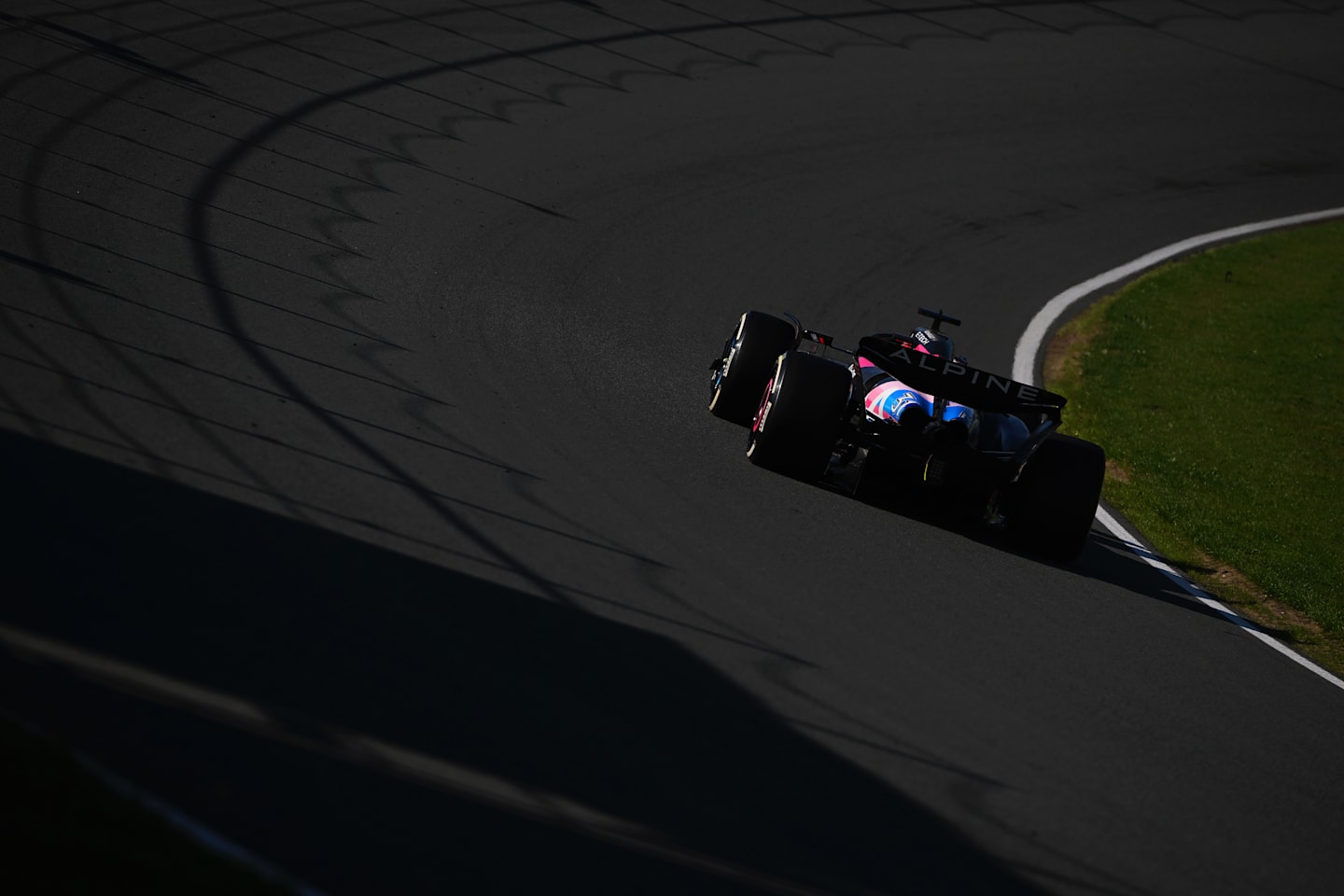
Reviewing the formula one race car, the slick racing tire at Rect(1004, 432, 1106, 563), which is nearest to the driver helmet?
the formula one race car

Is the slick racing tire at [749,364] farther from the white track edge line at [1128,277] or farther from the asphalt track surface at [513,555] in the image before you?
the white track edge line at [1128,277]

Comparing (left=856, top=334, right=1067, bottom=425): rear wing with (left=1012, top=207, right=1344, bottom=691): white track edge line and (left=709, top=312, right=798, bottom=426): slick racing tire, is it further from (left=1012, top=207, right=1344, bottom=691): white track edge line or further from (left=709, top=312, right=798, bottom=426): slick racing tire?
(left=1012, top=207, right=1344, bottom=691): white track edge line

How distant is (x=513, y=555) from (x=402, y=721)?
1.86m

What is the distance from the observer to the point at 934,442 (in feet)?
28.5

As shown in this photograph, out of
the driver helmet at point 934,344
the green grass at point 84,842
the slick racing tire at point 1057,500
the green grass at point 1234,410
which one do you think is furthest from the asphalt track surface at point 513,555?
the driver helmet at point 934,344

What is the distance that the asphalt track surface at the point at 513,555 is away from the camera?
197 inches

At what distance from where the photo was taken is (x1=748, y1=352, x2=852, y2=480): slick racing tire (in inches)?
351

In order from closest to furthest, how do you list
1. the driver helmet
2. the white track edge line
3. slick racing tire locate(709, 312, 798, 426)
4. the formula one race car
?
the formula one race car
the white track edge line
slick racing tire locate(709, 312, 798, 426)
the driver helmet

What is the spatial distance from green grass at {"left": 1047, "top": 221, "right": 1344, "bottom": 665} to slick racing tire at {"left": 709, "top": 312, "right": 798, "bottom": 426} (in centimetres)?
324

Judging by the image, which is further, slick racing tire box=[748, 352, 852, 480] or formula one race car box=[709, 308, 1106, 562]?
slick racing tire box=[748, 352, 852, 480]

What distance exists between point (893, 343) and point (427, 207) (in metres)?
6.16

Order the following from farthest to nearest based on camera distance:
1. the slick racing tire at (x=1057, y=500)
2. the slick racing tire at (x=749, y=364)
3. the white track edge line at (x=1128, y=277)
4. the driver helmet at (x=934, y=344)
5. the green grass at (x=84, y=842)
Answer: the driver helmet at (x=934, y=344) → the slick racing tire at (x=749, y=364) → the white track edge line at (x=1128, y=277) → the slick racing tire at (x=1057, y=500) → the green grass at (x=84, y=842)

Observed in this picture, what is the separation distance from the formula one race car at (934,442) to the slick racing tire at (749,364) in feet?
2.21

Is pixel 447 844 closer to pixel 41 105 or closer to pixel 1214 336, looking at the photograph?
pixel 41 105
